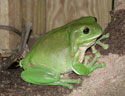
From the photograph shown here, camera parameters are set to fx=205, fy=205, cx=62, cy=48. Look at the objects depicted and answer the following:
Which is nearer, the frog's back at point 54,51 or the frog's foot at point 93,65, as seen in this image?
the frog's foot at point 93,65

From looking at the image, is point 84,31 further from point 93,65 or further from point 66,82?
point 66,82

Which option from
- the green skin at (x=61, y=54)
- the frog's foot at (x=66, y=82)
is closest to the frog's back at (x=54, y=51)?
the green skin at (x=61, y=54)

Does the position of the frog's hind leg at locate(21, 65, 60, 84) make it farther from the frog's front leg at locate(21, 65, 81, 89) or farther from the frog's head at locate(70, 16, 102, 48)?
the frog's head at locate(70, 16, 102, 48)

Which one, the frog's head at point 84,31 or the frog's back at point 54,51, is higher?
the frog's head at point 84,31

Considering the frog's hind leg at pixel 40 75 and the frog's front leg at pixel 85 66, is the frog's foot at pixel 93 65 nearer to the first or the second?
the frog's front leg at pixel 85 66

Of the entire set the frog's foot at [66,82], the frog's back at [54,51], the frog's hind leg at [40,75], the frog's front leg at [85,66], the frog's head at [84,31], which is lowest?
the frog's foot at [66,82]

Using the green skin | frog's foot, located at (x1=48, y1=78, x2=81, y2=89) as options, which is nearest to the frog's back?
the green skin

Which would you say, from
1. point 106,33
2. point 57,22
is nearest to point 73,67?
point 106,33
